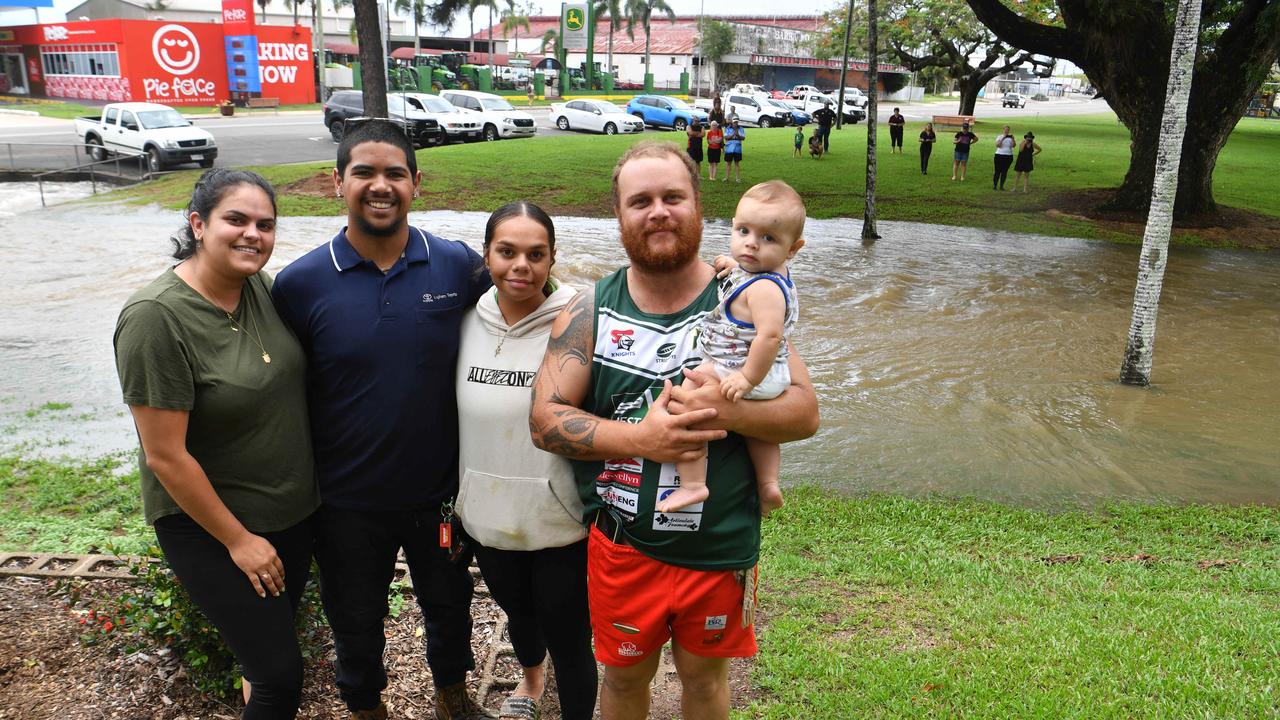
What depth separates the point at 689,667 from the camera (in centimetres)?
266

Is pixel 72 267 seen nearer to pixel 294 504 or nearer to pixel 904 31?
pixel 294 504

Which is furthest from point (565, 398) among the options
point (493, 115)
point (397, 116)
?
point (493, 115)

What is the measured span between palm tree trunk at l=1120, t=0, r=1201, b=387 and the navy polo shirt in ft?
26.4

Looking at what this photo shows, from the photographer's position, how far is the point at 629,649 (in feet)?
8.62

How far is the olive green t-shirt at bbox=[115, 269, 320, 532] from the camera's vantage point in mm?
2459

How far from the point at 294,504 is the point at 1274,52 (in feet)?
63.1

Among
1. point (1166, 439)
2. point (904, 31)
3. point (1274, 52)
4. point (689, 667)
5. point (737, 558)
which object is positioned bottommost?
point (1166, 439)

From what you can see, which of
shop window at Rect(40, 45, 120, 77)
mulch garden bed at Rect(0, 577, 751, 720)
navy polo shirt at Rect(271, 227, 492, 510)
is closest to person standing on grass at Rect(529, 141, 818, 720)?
navy polo shirt at Rect(271, 227, 492, 510)

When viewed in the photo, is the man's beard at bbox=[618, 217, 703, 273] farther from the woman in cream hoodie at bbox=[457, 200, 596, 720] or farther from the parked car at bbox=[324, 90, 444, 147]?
the parked car at bbox=[324, 90, 444, 147]

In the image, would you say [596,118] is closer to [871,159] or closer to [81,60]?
[871,159]

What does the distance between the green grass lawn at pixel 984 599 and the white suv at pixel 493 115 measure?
25.5m

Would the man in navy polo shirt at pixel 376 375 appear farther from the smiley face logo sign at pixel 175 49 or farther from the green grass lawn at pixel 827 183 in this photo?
the smiley face logo sign at pixel 175 49

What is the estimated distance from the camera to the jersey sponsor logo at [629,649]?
2619mm

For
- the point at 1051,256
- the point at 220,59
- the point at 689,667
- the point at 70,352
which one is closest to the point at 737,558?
the point at 689,667
